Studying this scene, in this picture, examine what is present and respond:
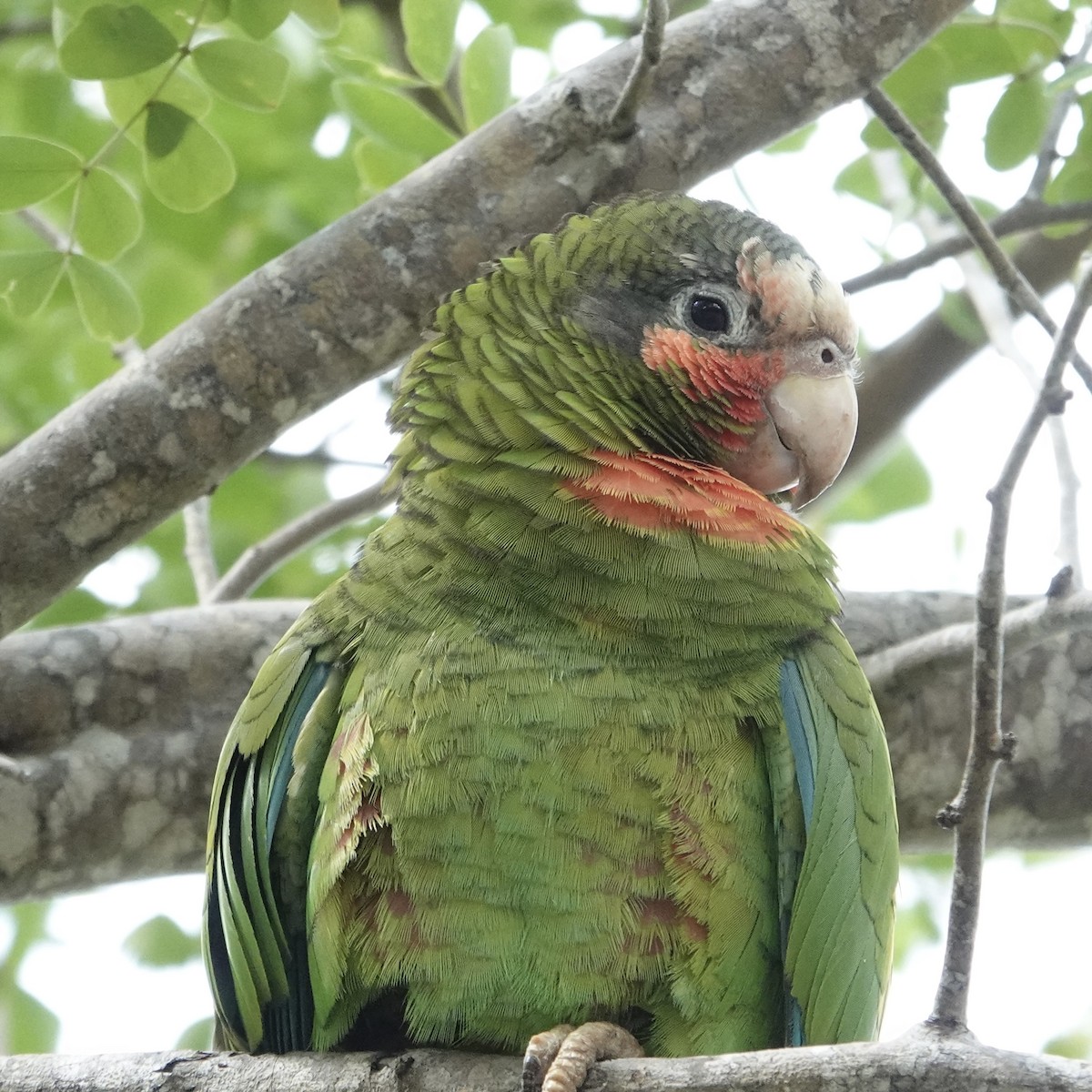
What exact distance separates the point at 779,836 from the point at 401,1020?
2.21 ft

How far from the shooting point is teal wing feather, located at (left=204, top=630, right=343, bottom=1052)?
2162mm

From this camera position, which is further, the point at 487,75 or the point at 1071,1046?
the point at 1071,1046

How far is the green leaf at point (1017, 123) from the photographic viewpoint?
2859 millimetres

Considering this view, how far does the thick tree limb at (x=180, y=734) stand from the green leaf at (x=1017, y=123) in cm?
111

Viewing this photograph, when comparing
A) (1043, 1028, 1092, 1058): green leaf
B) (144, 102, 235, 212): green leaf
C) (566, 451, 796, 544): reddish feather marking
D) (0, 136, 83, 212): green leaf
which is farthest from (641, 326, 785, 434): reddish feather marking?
(1043, 1028, 1092, 1058): green leaf

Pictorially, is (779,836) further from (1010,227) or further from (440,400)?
(1010,227)

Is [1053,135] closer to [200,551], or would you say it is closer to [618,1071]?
[618,1071]

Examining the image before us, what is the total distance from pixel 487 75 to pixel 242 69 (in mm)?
551

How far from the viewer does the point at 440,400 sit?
7.98 ft

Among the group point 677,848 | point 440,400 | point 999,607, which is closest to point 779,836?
point 677,848

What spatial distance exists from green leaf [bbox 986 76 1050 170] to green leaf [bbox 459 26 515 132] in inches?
43.4

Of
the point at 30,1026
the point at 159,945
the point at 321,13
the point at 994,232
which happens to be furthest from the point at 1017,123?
Answer: the point at 30,1026

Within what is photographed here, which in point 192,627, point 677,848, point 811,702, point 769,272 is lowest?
point 677,848

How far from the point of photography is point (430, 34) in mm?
2734
